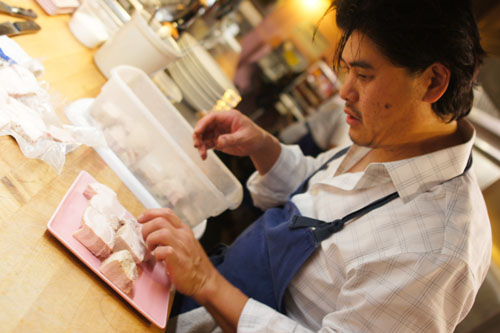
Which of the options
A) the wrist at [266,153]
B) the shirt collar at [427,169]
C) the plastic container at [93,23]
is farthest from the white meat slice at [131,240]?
the plastic container at [93,23]

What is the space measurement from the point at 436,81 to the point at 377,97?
163mm

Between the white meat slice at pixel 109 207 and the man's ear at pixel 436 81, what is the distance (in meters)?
0.95

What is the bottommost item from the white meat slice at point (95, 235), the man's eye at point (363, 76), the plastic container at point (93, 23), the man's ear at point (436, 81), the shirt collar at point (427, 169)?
the shirt collar at point (427, 169)

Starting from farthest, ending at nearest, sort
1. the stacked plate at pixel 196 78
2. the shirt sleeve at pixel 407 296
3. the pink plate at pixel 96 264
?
the stacked plate at pixel 196 78
the shirt sleeve at pixel 407 296
the pink plate at pixel 96 264

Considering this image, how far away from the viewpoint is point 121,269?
70 centimetres

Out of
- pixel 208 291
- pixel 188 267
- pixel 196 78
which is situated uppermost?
pixel 196 78

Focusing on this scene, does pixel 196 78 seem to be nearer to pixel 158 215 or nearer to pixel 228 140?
pixel 228 140

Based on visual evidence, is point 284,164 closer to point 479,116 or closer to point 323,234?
point 323,234

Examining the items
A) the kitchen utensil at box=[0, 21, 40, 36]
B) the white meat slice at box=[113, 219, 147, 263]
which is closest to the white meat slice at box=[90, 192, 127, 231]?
the white meat slice at box=[113, 219, 147, 263]

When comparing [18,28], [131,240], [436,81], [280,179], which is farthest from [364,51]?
[18,28]

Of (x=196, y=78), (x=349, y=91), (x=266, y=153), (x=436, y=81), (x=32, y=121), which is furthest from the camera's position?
(x=196, y=78)

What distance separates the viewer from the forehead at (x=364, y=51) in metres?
0.87

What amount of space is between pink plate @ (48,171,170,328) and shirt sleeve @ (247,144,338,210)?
0.71 m

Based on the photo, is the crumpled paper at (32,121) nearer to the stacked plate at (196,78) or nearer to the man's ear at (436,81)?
the stacked plate at (196,78)
